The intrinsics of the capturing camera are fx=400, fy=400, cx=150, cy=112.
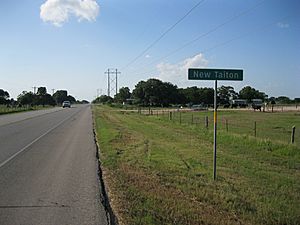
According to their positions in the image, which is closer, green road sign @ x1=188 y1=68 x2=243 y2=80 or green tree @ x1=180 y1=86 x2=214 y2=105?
green road sign @ x1=188 y1=68 x2=243 y2=80

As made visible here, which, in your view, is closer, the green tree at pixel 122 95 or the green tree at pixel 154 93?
the green tree at pixel 154 93

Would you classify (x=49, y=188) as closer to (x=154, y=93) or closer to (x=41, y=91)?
(x=154, y=93)

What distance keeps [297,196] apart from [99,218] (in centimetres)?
438

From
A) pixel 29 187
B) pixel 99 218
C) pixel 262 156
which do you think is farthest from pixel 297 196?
pixel 262 156

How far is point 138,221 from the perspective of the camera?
6.18 m

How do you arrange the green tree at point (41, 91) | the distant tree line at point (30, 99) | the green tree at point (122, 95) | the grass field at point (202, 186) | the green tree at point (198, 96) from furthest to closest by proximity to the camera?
1. the green tree at point (122, 95)
2. the green tree at point (41, 91)
3. the green tree at point (198, 96)
4. the distant tree line at point (30, 99)
5. the grass field at point (202, 186)

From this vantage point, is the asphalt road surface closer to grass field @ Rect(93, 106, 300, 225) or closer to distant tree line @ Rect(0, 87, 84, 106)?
grass field @ Rect(93, 106, 300, 225)

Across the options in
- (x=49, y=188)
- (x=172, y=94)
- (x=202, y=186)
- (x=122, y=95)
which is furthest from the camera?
(x=122, y=95)

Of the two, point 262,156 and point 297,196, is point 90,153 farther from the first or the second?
point 297,196

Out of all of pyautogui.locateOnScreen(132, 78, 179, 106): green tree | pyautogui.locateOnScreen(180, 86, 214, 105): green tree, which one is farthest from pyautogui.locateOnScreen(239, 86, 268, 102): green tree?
pyautogui.locateOnScreen(132, 78, 179, 106): green tree

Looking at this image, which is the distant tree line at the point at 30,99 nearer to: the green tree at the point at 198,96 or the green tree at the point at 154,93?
the green tree at the point at 154,93

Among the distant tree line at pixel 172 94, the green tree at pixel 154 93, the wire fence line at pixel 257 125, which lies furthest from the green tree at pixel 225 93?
the wire fence line at pixel 257 125

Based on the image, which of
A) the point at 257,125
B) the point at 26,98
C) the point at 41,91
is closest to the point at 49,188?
the point at 257,125

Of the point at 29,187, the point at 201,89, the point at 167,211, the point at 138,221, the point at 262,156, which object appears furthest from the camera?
the point at 201,89
